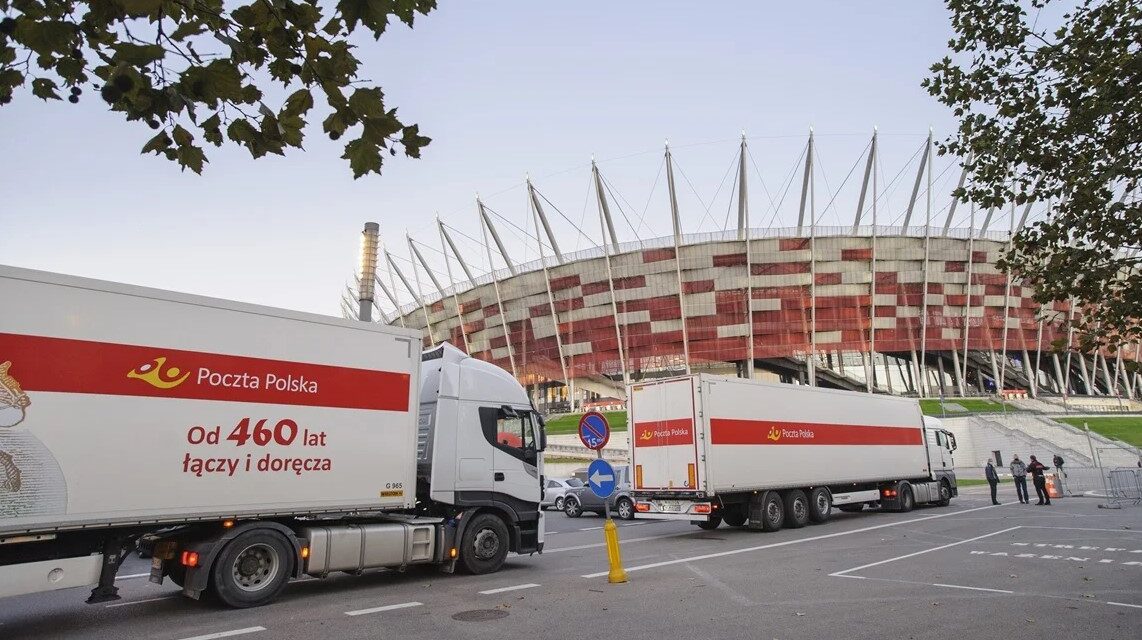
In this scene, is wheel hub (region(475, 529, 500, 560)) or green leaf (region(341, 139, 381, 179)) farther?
wheel hub (region(475, 529, 500, 560))

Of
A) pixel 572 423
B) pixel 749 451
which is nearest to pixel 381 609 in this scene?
pixel 749 451

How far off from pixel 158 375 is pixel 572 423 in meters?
54.5

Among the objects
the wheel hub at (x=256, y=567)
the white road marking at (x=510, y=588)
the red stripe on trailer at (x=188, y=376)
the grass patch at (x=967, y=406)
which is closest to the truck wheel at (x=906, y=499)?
the white road marking at (x=510, y=588)

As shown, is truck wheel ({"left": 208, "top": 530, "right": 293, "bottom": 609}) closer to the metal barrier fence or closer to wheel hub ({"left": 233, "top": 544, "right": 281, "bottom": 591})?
wheel hub ({"left": 233, "top": 544, "right": 281, "bottom": 591})

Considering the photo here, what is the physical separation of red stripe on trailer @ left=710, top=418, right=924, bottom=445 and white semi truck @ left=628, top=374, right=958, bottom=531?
0.09 feet

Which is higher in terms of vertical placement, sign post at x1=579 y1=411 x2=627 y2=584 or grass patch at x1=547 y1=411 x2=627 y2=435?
grass patch at x1=547 y1=411 x2=627 y2=435

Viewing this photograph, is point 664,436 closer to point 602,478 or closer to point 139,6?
point 602,478

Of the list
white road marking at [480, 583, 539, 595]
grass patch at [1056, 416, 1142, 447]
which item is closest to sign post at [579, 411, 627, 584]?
white road marking at [480, 583, 539, 595]

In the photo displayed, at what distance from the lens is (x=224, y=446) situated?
7824 mm

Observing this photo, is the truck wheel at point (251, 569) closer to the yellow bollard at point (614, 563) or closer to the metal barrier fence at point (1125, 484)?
the yellow bollard at point (614, 563)

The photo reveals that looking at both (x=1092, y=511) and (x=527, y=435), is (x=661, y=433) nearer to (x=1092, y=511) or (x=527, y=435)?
(x=527, y=435)

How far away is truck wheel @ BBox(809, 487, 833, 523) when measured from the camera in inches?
696

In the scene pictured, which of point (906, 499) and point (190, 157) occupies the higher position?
point (190, 157)

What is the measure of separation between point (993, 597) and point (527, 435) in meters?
7.17
